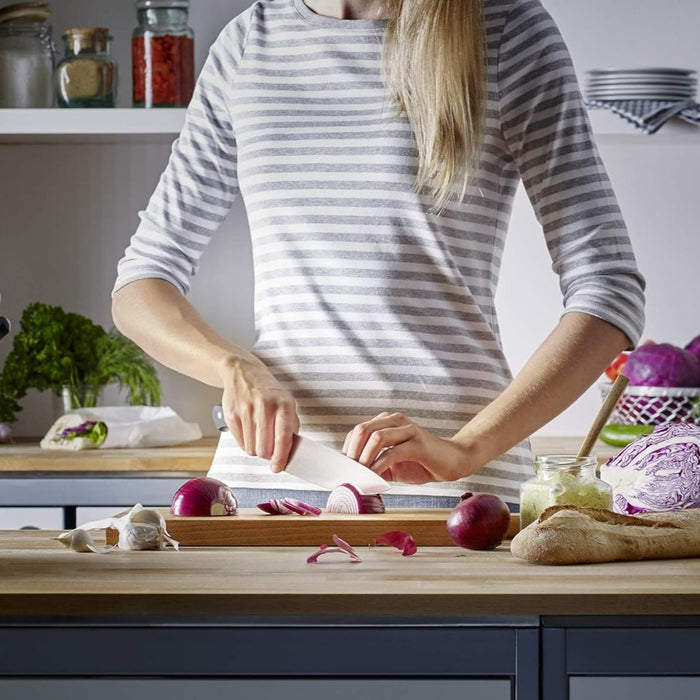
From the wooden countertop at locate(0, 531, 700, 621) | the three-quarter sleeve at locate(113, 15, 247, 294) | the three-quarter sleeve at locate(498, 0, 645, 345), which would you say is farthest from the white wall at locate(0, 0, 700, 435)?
the wooden countertop at locate(0, 531, 700, 621)

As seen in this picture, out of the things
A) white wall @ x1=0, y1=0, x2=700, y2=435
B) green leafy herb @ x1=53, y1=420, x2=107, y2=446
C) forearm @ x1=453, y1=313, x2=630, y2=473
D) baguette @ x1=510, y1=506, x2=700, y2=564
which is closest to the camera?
baguette @ x1=510, y1=506, x2=700, y2=564

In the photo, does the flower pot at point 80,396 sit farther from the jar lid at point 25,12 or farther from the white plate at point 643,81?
the white plate at point 643,81

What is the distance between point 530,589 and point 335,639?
139 mm

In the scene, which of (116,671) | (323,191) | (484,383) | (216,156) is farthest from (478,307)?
(116,671)

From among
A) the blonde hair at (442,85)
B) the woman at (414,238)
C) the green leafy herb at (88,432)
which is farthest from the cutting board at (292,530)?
the green leafy herb at (88,432)

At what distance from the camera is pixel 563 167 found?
1.22m

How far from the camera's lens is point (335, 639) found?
0.78 meters

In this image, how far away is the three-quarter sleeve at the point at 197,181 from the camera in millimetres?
1330

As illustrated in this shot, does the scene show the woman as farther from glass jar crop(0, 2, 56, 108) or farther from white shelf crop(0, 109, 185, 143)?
glass jar crop(0, 2, 56, 108)

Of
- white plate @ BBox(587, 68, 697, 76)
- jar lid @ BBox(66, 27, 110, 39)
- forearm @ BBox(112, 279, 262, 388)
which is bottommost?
forearm @ BBox(112, 279, 262, 388)

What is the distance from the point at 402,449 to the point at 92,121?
4.91ft

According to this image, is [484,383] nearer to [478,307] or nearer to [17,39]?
[478,307]

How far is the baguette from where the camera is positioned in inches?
35.6

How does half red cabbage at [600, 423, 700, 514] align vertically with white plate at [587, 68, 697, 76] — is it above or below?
below
